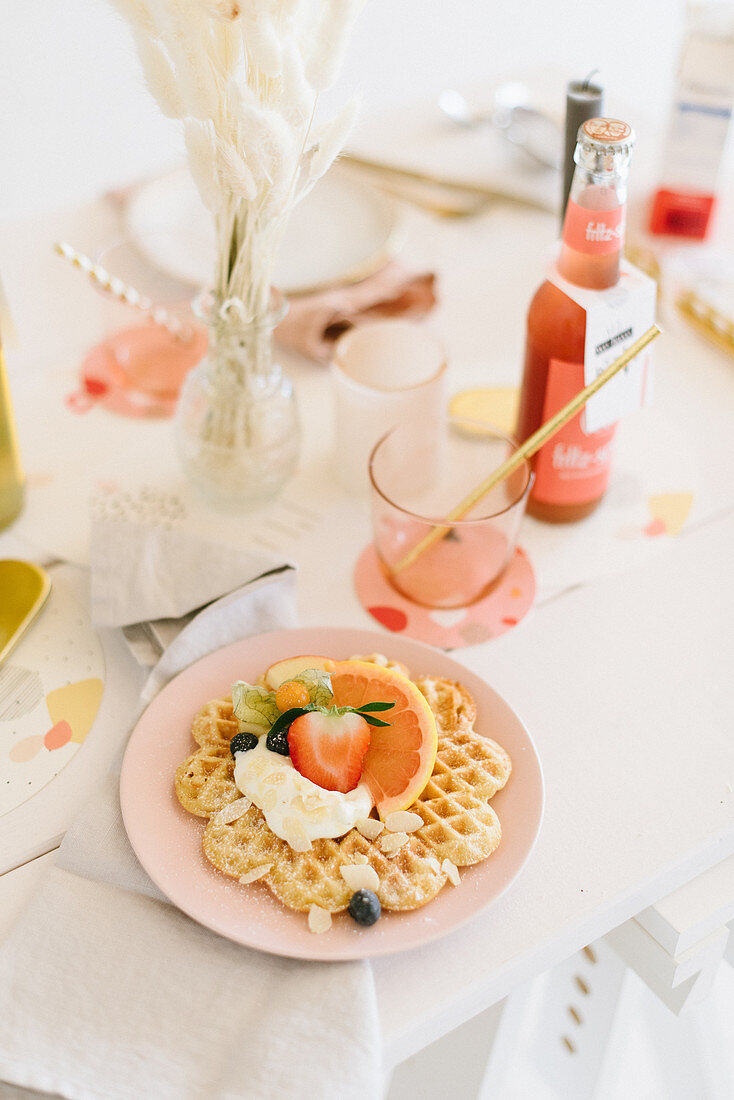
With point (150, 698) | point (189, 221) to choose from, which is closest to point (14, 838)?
point (150, 698)

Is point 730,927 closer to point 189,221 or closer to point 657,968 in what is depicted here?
point 657,968

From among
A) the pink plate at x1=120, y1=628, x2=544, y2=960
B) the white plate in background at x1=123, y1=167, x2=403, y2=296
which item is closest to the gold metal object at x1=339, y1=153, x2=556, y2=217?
the white plate in background at x1=123, y1=167, x2=403, y2=296

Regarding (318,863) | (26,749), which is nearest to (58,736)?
(26,749)

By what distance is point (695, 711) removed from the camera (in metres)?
0.81

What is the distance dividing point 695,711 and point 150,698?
1.47 ft

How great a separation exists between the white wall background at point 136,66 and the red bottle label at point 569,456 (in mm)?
1763

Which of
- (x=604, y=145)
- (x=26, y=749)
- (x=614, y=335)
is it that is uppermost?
(x=604, y=145)

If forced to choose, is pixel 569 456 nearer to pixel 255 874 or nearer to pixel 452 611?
pixel 452 611

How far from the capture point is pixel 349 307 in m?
1.17

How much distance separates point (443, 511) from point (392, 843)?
428mm

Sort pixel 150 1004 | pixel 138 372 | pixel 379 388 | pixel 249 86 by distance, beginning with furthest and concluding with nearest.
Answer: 1. pixel 138 372
2. pixel 379 388
3. pixel 249 86
4. pixel 150 1004

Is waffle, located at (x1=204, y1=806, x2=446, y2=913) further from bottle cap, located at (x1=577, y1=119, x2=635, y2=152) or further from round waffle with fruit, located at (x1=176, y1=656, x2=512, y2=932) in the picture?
bottle cap, located at (x1=577, y1=119, x2=635, y2=152)

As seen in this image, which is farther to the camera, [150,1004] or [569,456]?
[569,456]

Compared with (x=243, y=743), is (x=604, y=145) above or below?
above
